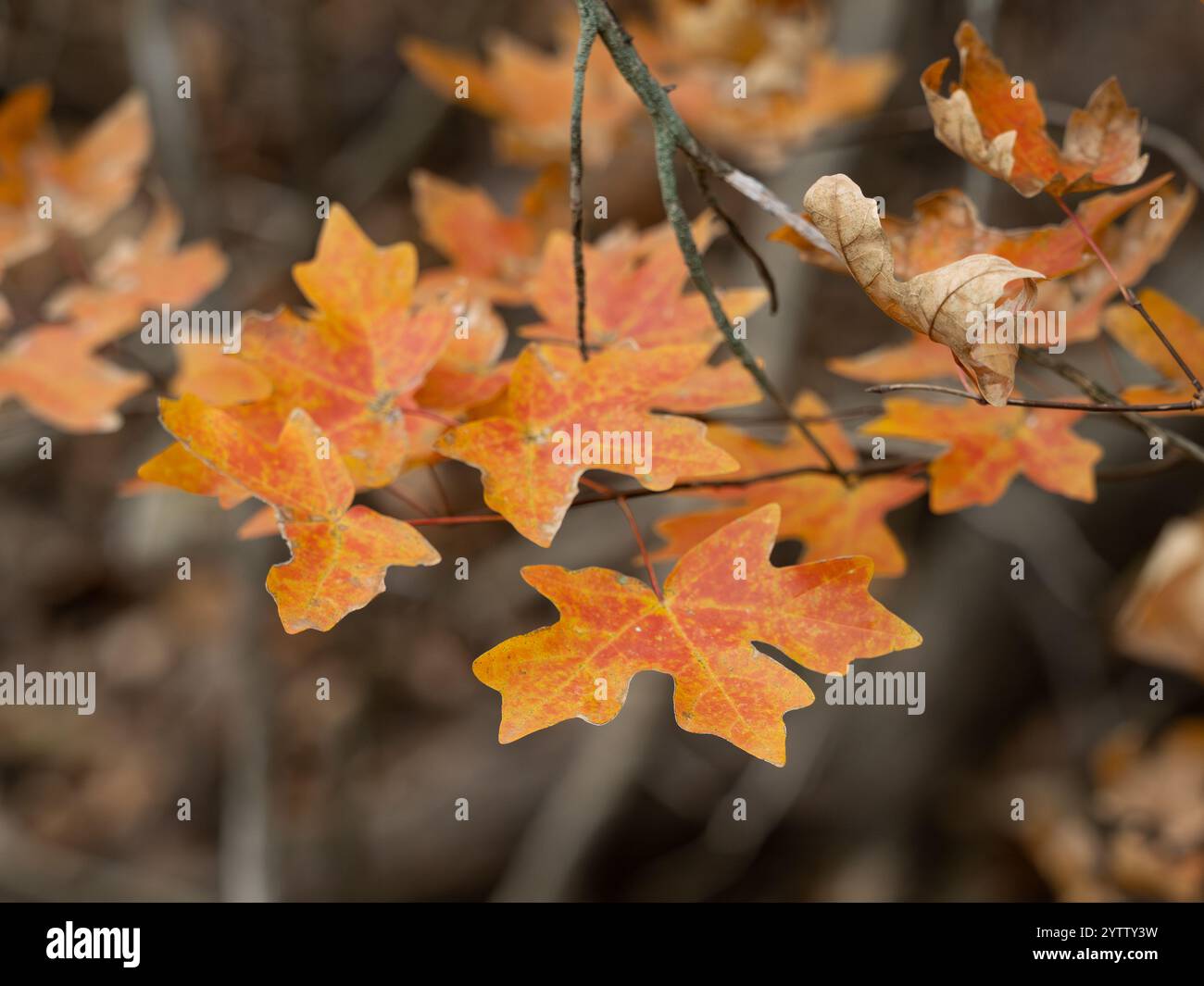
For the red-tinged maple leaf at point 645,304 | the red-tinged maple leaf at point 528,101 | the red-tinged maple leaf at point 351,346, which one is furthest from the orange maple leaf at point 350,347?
→ the red-tinged maple leaf at point 528,101

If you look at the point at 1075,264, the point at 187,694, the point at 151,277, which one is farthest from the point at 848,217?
the point at 187,694

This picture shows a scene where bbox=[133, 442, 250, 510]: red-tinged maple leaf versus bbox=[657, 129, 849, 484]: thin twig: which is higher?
bbox=[657, 129, 849, 484]: thin twig

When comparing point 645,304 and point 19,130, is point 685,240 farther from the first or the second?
point 19,130

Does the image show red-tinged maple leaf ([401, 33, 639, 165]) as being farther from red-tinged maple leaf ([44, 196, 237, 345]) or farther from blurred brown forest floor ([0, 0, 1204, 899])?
red-tinged maple leaf ([44, 196, 237, 345])

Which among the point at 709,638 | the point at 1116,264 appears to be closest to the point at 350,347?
the point at 709,638

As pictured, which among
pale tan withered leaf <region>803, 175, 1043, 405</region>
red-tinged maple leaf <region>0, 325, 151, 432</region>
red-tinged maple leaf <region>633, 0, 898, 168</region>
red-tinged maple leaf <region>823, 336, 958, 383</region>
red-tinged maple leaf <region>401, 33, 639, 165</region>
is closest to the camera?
pale tan withered leaf <region>803, 175, 1043, 405</region>

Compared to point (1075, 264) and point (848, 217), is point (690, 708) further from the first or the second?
point (1075, 264)

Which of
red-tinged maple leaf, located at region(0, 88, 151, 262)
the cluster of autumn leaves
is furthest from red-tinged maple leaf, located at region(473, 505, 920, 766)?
red-tinged maple leaf, located at region(0, 88, 151, 262)
